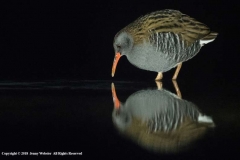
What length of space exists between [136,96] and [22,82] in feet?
4.40

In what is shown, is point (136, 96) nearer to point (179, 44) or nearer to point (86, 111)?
point (86, 111)

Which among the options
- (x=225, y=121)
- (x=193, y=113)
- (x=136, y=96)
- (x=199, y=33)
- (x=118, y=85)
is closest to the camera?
(x=225, y=121)

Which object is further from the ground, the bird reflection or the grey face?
the grey face

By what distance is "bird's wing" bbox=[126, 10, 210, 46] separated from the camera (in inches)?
168

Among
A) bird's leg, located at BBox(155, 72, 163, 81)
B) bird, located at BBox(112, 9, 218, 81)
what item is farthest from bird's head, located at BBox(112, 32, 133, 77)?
bird's leg, located at BBox(155, 72, 163, 81)

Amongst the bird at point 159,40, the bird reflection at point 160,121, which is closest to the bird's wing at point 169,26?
the bird at point 159,40

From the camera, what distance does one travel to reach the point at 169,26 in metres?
4.28

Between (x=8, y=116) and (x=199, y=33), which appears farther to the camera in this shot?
(x=199, y=33)

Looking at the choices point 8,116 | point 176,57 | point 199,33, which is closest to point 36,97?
point 8,116

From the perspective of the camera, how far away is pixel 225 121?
8.78ft

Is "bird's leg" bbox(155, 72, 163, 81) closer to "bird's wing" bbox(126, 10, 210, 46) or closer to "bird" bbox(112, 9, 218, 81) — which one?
"bird" bbox(112, 9, 218, 81)

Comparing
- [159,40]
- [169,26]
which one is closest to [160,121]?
[159,40]

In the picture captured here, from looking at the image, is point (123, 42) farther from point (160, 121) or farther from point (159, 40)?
point (160, 121)

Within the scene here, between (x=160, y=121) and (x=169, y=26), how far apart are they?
1.77m
